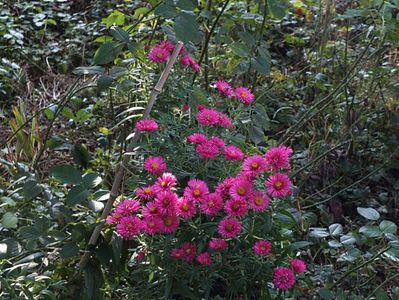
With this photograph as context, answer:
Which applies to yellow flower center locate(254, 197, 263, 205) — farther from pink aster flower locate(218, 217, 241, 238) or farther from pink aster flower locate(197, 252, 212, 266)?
pink aster flower locate(197, 252, 212, 266)

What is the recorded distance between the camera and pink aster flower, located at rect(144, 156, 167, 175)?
198 centimetres

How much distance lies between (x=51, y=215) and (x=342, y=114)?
5.68ft

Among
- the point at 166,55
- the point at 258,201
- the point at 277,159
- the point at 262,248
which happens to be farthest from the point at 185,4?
the point at 262,248

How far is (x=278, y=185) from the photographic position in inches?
75.0

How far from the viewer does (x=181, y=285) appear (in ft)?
6.43

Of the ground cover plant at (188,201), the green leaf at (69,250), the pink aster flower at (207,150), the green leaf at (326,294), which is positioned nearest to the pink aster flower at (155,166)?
the ground cover plant at (188,201)

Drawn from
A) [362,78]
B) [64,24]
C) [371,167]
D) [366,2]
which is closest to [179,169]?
[366,2]

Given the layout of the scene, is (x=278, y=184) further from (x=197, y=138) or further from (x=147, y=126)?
(x=147, y=126)

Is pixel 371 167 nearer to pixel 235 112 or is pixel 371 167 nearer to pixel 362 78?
pixel 362 78

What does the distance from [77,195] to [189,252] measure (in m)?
0.40

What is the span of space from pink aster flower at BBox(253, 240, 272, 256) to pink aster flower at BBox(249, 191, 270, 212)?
9 cm

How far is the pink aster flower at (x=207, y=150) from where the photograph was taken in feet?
6.47

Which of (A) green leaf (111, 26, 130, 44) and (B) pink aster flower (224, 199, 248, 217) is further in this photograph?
(A) green leaf (111, 26, 130, 44)

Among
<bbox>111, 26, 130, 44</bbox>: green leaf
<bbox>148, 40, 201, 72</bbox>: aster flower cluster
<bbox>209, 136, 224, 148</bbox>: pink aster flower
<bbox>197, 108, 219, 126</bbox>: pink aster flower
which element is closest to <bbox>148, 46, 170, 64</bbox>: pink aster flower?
<bbox>148, 40, 201, 72</bbox>: aster flower cluster
